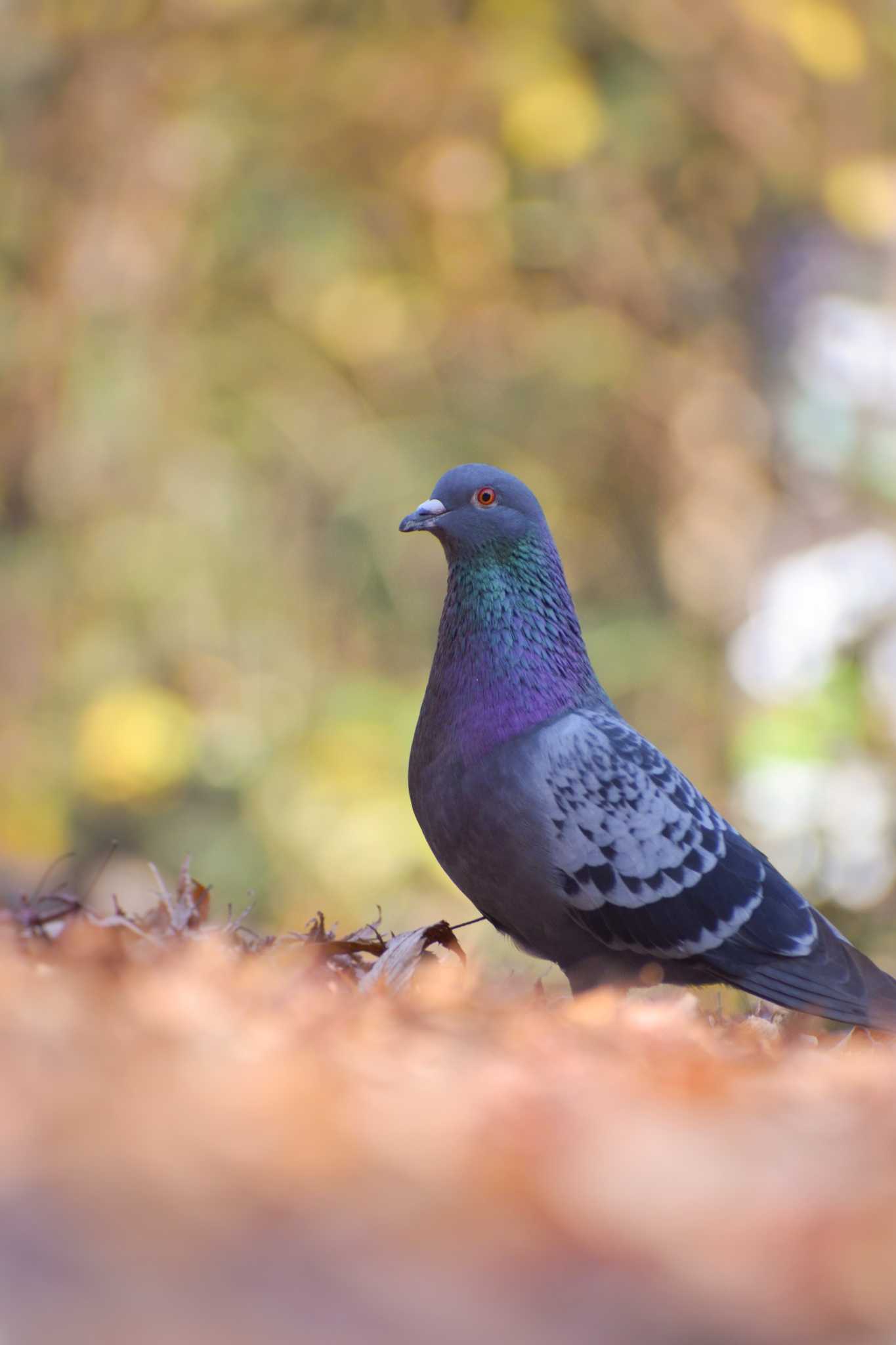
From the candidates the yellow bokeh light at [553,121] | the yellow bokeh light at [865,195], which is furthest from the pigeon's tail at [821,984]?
the yellow bokeh light at [553,121]

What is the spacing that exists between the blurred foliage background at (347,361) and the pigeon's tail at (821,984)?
4698mm

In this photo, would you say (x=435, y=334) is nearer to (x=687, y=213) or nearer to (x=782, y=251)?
(x=687, y=213)

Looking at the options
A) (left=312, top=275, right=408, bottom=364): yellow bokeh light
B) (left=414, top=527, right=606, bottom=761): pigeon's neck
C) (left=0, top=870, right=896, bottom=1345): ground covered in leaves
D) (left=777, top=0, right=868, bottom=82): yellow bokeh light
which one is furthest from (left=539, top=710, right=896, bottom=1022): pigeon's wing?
(left=777, top=0, right=868, bottom=82): yellow bokeh light

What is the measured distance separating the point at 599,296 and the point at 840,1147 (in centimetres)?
859

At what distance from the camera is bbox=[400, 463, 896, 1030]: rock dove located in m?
2.69

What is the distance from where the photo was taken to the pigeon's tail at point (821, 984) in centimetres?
271

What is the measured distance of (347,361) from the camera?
8680 millimetres

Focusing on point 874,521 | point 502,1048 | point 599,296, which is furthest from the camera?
point 599,296

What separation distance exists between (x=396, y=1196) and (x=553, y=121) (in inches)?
322

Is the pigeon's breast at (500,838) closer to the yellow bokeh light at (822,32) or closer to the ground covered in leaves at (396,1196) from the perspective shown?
the ground covered in leaves at (396,1196)

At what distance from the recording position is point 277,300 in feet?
28.0

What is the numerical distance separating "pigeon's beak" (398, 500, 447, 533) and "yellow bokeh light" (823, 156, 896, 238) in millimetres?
6039

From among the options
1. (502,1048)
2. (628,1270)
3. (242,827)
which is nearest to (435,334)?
(242,827)

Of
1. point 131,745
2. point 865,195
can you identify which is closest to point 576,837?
point 131,745
